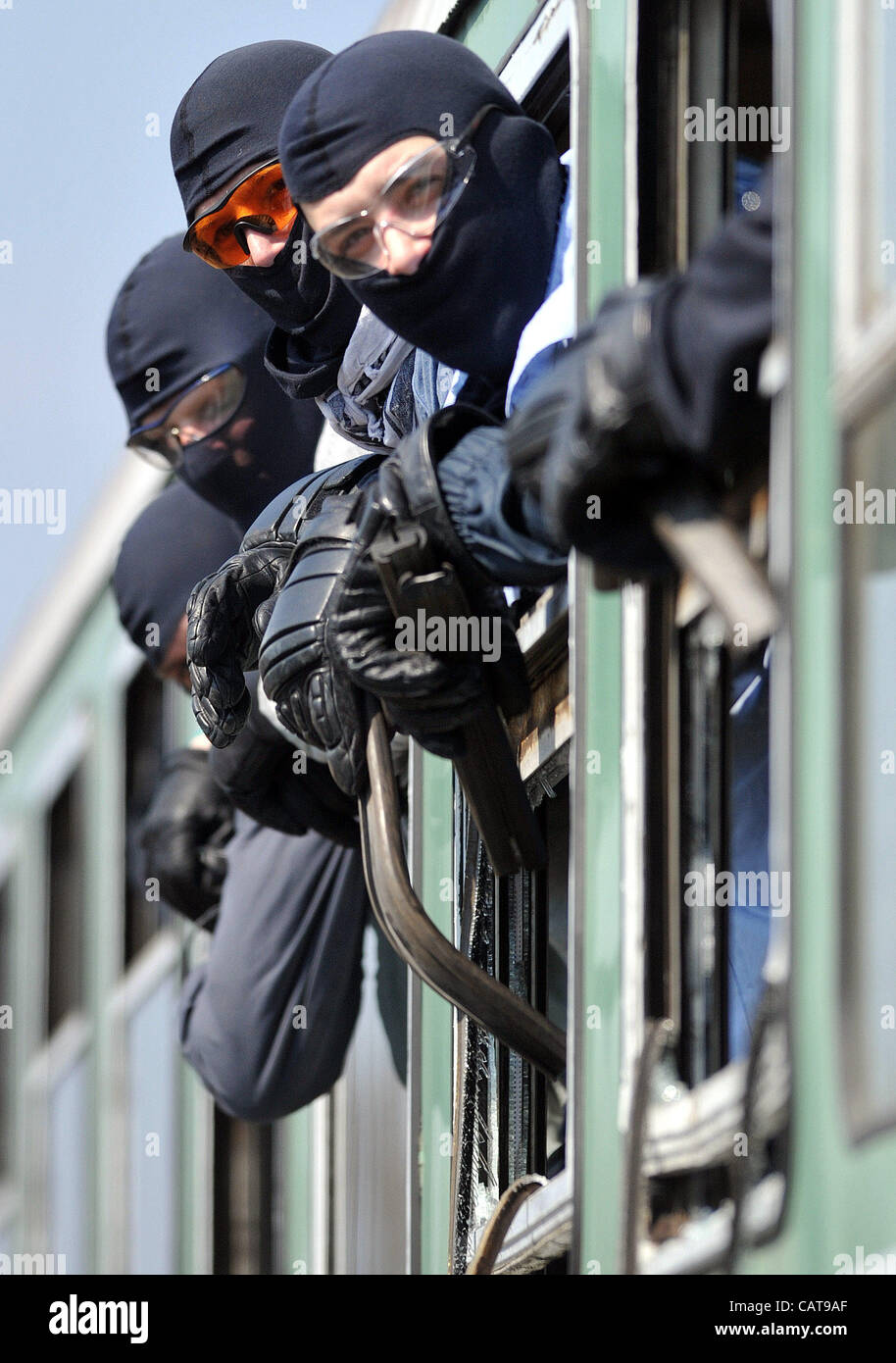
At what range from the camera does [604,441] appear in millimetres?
1224

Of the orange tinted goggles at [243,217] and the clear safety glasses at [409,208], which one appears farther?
the orange tinted goggles at [243,217]

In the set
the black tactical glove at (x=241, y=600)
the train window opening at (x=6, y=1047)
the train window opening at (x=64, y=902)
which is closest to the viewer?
the black tactical glove at (x=241, y=600)

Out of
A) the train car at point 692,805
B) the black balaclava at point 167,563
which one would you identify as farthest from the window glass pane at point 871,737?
the black balaclava at point 167,563

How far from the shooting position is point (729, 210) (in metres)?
1.75

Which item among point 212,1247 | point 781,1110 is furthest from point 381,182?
point 212,1247

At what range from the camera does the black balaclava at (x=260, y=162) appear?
2.23 metres

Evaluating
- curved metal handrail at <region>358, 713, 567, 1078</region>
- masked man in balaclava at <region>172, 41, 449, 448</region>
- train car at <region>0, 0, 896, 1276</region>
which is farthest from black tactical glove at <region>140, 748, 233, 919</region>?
curved metal handrail at <region>358, 713, 567, 1078</region>

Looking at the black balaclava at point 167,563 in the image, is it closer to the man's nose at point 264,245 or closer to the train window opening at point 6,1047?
the man's nose at point 264,245

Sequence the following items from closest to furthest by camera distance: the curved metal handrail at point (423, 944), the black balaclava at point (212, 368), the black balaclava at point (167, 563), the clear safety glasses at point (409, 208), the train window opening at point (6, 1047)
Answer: the clear safety glasses at point (409, 208) → the curved metal handrail at point (423, 944) → the black balaclava at point (212, 368) → the black balaclava at point (167, 563) → the train window opening at point (6, 1047)

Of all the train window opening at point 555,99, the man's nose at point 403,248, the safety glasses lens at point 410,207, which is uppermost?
the train window opening at point 555,99

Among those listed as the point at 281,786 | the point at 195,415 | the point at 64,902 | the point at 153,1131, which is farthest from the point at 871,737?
the point at 64,902

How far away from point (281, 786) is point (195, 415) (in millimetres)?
487

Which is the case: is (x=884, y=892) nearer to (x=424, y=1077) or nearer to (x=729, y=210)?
(x=729, y=210)

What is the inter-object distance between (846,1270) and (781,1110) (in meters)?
0.10
